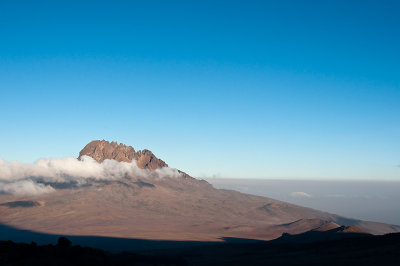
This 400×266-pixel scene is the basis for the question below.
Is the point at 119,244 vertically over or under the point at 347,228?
under

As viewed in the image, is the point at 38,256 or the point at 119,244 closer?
the point at 38,256

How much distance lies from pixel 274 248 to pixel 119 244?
103533 mm

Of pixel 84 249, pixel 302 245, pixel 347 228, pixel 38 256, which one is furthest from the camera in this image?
pixel 347 228

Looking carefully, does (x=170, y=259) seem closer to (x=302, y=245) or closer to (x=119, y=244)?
(x=302, y=245)

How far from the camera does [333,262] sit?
6638 centimetres

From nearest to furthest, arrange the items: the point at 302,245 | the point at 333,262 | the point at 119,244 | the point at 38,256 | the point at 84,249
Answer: the point at 38,256, the point at 84,249, the point at 333,262, the point at 302,245, the point at 119,244

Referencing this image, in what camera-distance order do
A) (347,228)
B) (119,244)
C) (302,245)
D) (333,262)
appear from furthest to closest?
1. (119,244)
2. (347,228)
3. (302,245)
4. (333,262)

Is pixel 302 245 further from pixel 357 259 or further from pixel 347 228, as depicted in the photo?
pixel 347 228

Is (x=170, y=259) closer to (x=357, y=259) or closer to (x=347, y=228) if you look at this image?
(x=357, y=259)

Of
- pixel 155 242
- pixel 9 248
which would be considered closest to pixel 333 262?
pixel 9 248

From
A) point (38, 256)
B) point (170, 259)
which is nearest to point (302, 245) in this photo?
point (170, 259)

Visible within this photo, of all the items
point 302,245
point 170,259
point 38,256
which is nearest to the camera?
point 38,256

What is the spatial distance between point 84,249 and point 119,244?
126703mm

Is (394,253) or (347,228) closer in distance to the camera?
(394,253)
